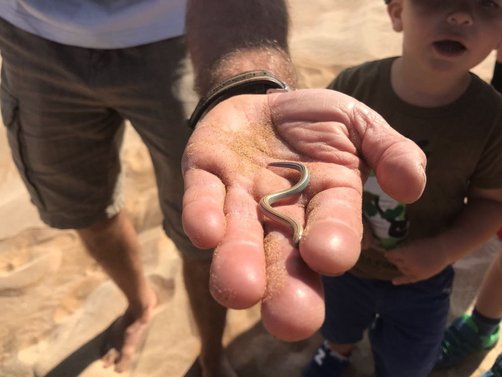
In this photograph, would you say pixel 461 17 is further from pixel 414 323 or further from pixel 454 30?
pixel 414 323

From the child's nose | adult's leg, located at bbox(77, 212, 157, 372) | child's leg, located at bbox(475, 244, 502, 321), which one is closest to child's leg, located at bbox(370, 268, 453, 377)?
child's leg, located at bbox(475, 244, 502, 321)

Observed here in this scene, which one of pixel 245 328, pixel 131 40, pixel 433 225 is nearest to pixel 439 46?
pixel 433 225

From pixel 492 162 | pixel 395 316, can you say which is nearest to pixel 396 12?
pixel 492 162

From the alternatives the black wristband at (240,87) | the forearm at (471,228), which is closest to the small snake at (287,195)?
the black wristband at (240,87)

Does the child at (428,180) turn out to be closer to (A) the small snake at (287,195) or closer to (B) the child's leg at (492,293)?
(B) the child's leg at (492,293)

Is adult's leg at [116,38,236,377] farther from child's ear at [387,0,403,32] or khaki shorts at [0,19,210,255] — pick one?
child's ear at [387,0,403,32]
